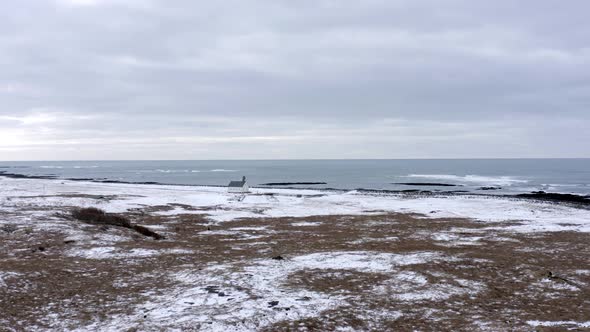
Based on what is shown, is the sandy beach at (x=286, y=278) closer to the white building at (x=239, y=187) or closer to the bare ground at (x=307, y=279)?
the bare ground at (x=307, y=279)

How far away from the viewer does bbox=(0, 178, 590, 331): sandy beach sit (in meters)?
9.55

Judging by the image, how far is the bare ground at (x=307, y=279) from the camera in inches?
376

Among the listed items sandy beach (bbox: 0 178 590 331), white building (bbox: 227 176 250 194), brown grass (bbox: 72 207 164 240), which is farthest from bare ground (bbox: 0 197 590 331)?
white building (bbox: 227 176 250 194)

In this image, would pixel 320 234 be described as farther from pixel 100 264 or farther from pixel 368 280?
pixel 100 264

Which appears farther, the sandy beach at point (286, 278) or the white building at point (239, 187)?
the white building at point (239, 187)

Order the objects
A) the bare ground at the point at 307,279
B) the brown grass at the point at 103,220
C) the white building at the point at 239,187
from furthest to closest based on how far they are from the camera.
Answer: the white building at the point at 239,187 → the brown grass at the point at 103,220 → the bare ground at the point at 307,279

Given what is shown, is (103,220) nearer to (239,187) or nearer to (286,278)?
(286,278)

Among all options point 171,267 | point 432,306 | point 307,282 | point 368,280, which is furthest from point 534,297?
point 171,267

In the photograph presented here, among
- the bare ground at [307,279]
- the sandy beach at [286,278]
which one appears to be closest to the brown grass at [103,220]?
the sandy beach at [286,278]

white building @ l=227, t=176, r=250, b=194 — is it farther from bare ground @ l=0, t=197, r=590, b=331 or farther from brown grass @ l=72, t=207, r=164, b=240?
bare ground @ l=0, t=197, r=590, b=331

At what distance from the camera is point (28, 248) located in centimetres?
1570

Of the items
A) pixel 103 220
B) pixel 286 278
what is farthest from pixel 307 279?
pixel 103 220

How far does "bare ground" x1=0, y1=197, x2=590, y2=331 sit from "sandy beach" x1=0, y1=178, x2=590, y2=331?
5 centimetres

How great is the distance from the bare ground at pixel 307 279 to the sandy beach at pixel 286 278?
0.05 m
